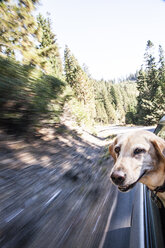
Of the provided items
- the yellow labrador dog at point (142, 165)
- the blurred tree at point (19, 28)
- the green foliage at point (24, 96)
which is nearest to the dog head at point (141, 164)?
the yellow labrador dog at point (142, 165)

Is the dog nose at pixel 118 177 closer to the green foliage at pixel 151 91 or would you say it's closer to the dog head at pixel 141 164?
the dog head at pixel 141 164

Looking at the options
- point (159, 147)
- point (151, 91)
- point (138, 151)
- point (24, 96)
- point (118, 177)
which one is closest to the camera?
point (118, 177)

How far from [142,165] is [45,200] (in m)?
2.03

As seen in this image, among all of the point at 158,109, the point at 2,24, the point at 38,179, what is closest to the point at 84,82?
the point at 158,109

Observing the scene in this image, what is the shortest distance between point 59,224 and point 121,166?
1558mm

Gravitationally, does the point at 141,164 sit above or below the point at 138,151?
below

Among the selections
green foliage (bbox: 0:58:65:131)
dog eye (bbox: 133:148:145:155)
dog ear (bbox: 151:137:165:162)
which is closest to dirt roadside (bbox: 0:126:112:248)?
green foliage (bbox: 0:58:65:131)

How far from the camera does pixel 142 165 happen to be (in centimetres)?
194

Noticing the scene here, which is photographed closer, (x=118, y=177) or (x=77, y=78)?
(x=118, y=177)

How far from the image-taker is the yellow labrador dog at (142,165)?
1814 mm

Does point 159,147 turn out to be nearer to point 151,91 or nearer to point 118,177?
point 118,177

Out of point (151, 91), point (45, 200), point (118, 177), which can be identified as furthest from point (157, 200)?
point (151, 91)

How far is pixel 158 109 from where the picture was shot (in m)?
31.1

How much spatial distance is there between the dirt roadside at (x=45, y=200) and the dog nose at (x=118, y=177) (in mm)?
1062
